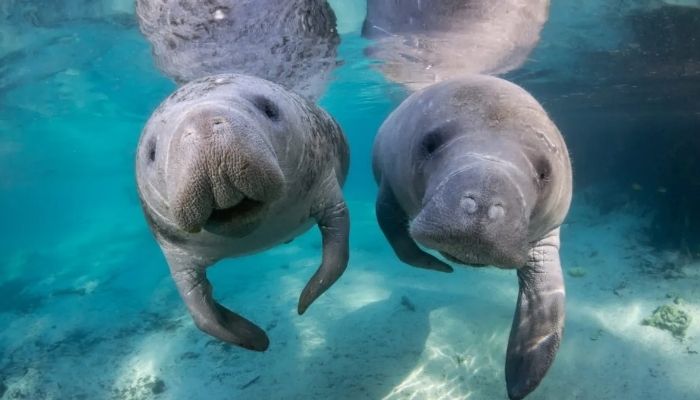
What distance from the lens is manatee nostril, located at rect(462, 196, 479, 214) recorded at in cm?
238

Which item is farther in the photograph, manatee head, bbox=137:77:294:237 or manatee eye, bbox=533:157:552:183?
manatee eye, bbox=533:157:552:183

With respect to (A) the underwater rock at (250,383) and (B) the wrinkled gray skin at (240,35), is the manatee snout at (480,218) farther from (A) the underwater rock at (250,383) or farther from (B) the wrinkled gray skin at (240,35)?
(B) the wrinkled gray skin at (240,35)

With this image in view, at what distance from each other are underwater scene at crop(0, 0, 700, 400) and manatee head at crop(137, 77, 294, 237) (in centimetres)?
2

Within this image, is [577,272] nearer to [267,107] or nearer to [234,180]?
[267,107]

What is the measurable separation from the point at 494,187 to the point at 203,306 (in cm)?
281

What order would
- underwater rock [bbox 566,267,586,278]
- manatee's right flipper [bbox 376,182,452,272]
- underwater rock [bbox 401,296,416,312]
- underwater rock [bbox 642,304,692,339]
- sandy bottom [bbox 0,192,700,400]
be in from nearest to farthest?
manatee's right flipper [bbox 376,182,452,272], sandy bottom [bbox 0,192,700,400], underwater rock [bbox 642,304,692,339], underwater rock [bbox 401,296,416,312], underwater rock [bbox 566,267,586,278]

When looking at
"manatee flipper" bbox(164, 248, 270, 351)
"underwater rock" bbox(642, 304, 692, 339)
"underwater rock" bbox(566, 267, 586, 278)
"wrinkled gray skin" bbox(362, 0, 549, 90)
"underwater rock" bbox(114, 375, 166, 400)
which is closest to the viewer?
"manatee flipper" bbox(164, 248, 270, 351)

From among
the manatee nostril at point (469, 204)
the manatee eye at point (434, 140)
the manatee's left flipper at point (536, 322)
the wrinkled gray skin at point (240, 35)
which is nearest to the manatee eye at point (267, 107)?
the manatee eye at point (434, 140)

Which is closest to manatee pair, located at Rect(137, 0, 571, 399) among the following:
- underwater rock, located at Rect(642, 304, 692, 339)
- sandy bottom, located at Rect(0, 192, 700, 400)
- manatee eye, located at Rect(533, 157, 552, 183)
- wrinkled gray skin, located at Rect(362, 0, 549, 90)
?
manatee eye, located at Rect(533, 157, 552, 183)

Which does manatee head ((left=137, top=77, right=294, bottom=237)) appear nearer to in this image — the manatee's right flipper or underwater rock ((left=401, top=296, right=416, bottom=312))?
the manatee's right flipper

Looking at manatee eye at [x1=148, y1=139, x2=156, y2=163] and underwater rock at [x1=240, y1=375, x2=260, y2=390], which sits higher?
manatee eye at [x1=148, y1=139, x2=156, y2=163]

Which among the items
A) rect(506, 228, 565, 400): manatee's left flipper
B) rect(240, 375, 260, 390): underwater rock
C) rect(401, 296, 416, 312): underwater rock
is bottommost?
rect(401, 296, 416, 312): underwater rock

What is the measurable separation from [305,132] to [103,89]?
57.5 feet

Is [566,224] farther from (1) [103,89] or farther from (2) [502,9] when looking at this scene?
(1) [103,89]
